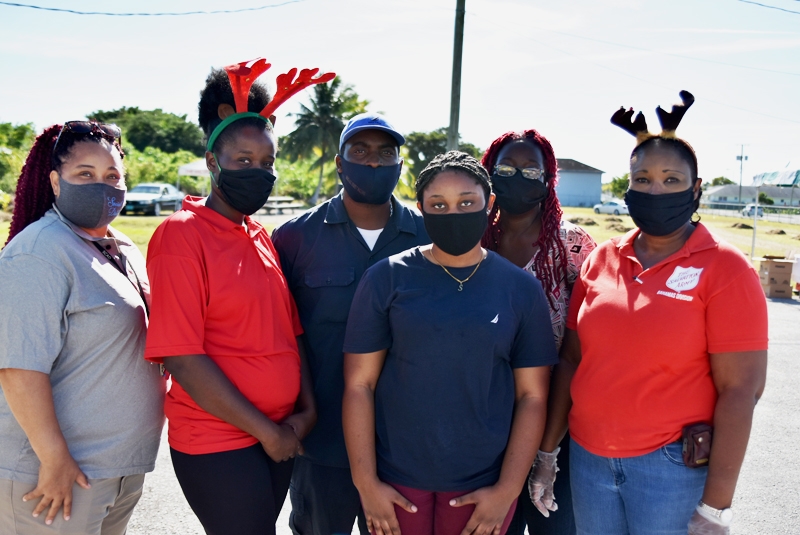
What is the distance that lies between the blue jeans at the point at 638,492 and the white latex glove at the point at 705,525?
30 mm

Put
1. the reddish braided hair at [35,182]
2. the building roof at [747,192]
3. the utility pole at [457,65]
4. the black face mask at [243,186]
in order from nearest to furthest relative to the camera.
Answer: the reddish braided hair at [35,182] → the black face mask at [243,186] → the utility pole at [457,65] → the building roof at [747,192]

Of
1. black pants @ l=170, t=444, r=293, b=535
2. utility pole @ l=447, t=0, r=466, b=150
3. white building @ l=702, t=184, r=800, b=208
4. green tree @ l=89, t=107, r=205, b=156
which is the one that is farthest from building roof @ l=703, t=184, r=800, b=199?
black pants @ l=170, t=444, r=293, b=535

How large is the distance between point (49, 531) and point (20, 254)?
1.03 metres

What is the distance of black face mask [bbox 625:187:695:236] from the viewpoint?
2.34 meters

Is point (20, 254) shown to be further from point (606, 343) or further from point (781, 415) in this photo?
point (781, 415)

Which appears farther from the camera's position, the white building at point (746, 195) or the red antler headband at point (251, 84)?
the white building at point (746, 195)

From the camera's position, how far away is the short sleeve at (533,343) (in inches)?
91.1

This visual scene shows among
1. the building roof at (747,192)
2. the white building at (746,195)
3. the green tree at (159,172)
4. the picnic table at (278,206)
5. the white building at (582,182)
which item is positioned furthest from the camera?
the building roof at (747,192)

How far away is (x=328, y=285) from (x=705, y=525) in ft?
6.07

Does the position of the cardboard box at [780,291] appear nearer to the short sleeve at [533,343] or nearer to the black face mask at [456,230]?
the short sleeve at [533,343]

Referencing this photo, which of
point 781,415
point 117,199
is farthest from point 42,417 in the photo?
point 781,415

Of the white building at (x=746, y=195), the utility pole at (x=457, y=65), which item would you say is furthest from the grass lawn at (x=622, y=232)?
the white building at (x=746, y=195)

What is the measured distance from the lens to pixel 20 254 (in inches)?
84.8

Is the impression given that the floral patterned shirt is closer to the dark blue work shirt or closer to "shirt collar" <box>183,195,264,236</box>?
the dark blue work shirt
